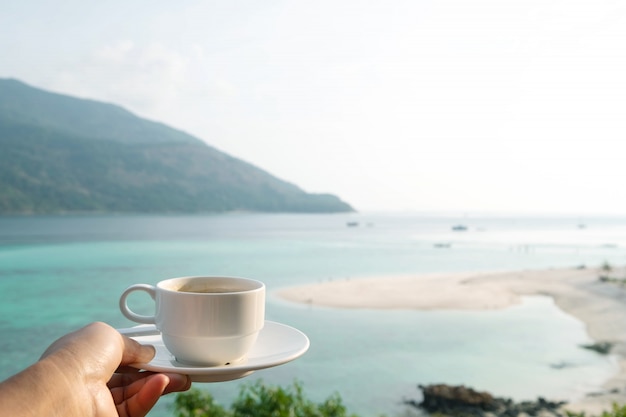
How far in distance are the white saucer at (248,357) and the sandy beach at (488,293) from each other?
23.0 meters

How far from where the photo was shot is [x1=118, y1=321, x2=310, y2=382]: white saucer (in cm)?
128

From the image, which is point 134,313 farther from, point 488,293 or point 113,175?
point 113,175

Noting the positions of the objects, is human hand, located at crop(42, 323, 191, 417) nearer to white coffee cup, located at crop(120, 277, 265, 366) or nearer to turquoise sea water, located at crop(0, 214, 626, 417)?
white coffee cup, located at crop(120, 277, 265, 366)

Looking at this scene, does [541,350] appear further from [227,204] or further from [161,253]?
[227,204]

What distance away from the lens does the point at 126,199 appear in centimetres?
14538

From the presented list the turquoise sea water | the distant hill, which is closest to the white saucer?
the turquoise sea water

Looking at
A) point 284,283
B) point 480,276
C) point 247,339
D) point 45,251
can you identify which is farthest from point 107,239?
point 247,339

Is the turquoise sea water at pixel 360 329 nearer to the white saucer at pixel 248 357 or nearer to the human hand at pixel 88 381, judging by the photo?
the white saucer at pixel 248 357

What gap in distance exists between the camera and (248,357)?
56.4 inches

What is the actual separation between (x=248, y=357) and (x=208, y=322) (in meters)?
0.18

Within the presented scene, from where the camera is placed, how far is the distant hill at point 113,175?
13338 cm

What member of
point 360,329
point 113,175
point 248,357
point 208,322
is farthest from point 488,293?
point 113,175

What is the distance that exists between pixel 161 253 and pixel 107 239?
20473 millimetres

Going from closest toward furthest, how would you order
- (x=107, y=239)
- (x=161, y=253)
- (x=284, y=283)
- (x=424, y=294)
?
(x=424, y=294), (x=284, y=283), (x=161, y=253), (x=107, y=239)
